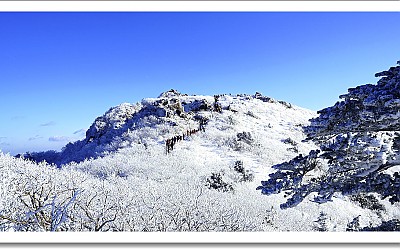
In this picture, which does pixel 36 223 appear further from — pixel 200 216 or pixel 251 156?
pixel 251 156

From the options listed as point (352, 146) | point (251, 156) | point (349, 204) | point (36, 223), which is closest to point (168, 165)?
point (251, 156)

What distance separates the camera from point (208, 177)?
16.9 m

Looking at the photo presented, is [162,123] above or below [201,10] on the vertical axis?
above

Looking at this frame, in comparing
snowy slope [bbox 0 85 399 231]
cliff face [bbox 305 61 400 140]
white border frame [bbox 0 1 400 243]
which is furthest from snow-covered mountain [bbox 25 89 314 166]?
cliff face [bbox 305 61 400 140]

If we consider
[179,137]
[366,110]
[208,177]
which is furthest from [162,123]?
[366,110]

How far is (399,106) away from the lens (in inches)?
171

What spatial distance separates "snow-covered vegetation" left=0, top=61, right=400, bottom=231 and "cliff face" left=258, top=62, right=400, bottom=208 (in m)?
0.02

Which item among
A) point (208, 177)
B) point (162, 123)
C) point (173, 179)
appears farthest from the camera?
point (162, 123)

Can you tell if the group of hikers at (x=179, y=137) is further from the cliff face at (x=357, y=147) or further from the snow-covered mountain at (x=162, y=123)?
the cliff face at (x=357, y=147)

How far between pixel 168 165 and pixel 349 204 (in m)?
9.70

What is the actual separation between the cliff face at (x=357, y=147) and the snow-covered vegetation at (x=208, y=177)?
0.06 feet

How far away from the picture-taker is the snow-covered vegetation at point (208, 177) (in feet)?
17.2

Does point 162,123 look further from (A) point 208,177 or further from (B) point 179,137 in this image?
(A) point 208,177

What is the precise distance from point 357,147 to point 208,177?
12.3 metres
